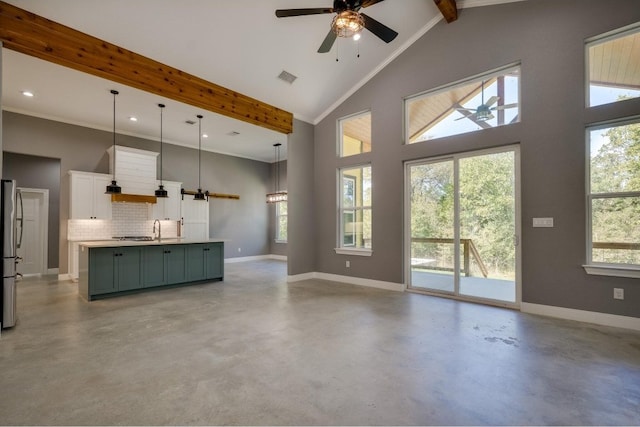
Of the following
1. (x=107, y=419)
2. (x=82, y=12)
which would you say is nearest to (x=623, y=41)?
(x=107, y=419)

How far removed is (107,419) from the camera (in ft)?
5.85

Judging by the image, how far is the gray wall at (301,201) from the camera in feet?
20.2

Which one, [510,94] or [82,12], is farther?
[510,94]

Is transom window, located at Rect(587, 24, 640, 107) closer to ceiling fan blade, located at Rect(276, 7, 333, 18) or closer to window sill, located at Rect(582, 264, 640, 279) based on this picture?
window sill, located at Rect(582, 264, 640, 279)

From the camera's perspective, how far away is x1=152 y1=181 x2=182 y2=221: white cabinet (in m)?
7.35

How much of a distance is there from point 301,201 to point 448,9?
4108 mm

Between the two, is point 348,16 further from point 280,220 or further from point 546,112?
point 280,220

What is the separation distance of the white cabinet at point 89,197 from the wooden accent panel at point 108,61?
3356mm

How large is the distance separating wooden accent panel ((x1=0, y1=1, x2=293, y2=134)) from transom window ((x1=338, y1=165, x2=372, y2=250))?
226cm

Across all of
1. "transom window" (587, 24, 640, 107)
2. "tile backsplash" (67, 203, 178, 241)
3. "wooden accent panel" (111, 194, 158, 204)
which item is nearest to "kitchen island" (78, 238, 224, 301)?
"wooden accent panel" (111, 194, 158, 204)

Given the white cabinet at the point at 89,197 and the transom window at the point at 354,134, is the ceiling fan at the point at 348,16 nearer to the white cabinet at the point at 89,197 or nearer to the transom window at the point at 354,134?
the transom window at the point at 354,134

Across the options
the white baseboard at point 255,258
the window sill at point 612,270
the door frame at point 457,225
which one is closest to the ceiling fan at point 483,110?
the door frame at point 457,225

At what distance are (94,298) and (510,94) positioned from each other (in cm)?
695

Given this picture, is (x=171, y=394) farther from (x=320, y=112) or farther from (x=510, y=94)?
(x=320, y=112)
